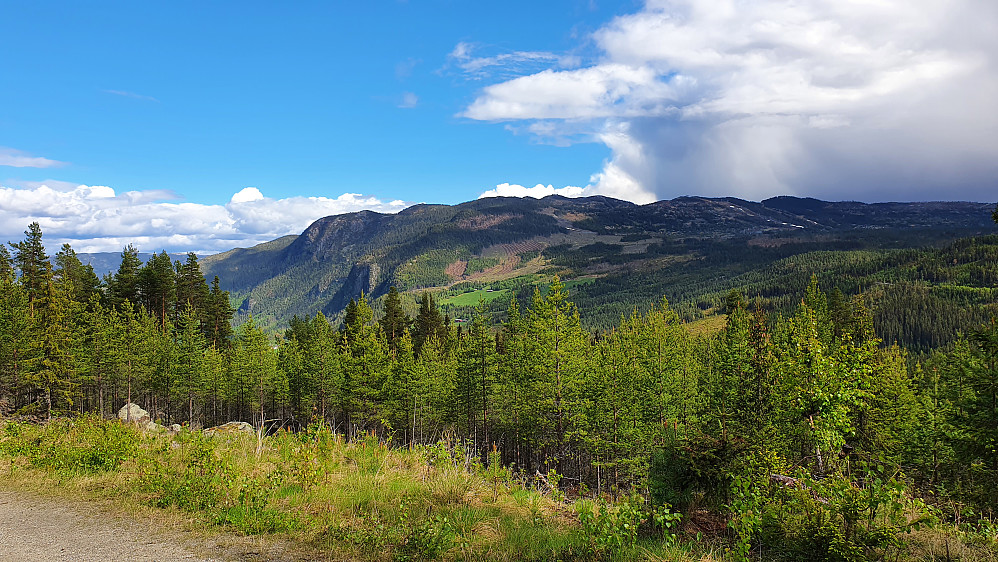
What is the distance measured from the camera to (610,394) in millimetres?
34656

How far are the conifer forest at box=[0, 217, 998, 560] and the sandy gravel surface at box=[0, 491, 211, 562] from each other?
Result: 4.92 meters

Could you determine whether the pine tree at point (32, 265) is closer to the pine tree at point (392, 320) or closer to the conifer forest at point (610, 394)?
the conifer forest at point (610, 394)

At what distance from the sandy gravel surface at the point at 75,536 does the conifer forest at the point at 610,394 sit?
492 centimetres

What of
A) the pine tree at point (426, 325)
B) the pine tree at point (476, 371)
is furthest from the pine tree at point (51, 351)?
the pine tree at point (426, 325)

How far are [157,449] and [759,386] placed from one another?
58.7 feet

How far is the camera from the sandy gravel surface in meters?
6.48

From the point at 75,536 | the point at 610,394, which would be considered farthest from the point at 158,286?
the point at 75,536

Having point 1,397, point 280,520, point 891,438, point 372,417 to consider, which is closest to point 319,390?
point 372,417

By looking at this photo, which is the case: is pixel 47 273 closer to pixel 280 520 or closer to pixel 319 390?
pixel 319 390

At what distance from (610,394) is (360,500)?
1149 inches

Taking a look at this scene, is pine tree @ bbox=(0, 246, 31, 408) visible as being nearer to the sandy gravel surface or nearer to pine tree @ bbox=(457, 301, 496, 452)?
pine tree @ bbox=(457, 301, 496, 452)

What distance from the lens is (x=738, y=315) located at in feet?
141

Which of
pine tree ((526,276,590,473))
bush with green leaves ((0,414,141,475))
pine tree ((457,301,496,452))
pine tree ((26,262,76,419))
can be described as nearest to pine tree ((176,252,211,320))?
pine tree ((26,262,76,419))

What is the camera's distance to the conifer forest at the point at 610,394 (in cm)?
964
